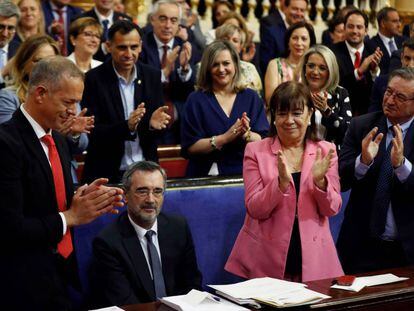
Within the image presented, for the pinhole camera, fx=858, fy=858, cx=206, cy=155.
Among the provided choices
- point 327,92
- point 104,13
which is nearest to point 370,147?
point 327,92

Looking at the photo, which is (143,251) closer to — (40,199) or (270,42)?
(40,199)

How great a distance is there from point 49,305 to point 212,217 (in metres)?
1.59

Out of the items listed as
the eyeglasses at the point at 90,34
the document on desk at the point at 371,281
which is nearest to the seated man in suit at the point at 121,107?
the eyeglasses at the point at 90,34

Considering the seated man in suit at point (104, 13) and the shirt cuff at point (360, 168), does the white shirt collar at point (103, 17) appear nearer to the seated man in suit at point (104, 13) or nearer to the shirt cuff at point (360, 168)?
the seated man in suit at point (104, 13)

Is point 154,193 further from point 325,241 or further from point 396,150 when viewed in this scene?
point 396,150

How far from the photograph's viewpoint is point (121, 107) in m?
4.77

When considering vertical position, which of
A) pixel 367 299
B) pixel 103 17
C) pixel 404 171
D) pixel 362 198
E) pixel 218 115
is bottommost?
pixel 367 299

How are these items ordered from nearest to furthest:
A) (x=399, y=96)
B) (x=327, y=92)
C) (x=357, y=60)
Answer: (x=399, y=96) → (x=327, y=92) → (x=357, y=60)

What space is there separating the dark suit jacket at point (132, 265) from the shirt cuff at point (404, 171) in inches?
39.7

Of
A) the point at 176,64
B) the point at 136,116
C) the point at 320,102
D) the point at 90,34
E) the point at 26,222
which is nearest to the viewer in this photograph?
the point at 26,222

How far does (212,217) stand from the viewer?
4.46 metres

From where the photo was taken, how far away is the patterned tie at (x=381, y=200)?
3.92m

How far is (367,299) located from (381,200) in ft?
2.90

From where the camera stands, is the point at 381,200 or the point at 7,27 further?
the point at 7,27
